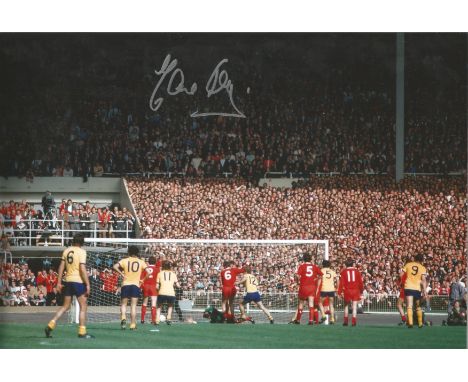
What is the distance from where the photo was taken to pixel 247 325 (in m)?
21.7

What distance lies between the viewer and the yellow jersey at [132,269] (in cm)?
1938

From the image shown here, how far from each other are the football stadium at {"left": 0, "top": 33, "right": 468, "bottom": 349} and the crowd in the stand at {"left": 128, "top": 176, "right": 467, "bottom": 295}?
0.07 m

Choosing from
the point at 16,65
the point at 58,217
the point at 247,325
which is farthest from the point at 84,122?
the point at 247,325

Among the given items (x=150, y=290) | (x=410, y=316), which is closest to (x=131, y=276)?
(x=150, y=290)

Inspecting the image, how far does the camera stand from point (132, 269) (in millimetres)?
19375

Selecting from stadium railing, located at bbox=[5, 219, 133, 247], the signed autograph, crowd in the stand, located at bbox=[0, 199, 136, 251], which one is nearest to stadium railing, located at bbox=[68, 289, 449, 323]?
stadium railing, located at bbox=[5, 219, 133, 247]

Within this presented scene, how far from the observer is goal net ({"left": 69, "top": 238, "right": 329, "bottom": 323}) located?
26891mm

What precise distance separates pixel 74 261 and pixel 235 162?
72.9 ft

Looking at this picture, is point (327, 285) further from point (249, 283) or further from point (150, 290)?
point (150, 290)

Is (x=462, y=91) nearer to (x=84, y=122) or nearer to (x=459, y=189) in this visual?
(x=459, y=189)

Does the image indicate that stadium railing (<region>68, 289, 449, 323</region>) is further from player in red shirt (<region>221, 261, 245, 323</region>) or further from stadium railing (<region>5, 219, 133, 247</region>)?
stadium railing (<region>5, 219, 133, 247</region>)

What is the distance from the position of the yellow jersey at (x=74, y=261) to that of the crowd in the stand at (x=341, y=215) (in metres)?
16.0

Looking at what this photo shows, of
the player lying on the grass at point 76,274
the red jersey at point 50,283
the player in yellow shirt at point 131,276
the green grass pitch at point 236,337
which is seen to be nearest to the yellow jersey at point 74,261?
the player lying on the grass at point 76,274

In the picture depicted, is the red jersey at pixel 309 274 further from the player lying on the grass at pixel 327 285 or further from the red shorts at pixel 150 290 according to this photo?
the red shorts at pixel 150 290
